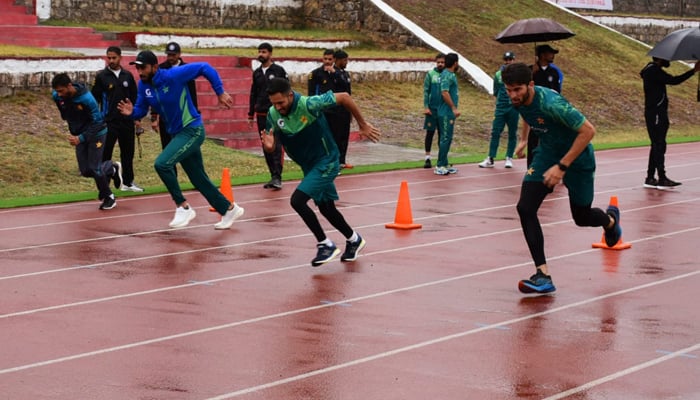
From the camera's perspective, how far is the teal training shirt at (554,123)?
962 cm

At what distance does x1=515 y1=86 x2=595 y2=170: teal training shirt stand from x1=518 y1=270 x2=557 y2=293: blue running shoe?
93cm

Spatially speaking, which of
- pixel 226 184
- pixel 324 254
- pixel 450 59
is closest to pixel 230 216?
pixel 226 184

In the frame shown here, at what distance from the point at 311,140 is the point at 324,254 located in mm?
1028

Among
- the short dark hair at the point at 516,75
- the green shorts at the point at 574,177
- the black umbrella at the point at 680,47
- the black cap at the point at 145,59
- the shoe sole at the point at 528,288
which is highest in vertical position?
the short dark hair at the point at 516,75

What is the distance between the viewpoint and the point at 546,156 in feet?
32.8

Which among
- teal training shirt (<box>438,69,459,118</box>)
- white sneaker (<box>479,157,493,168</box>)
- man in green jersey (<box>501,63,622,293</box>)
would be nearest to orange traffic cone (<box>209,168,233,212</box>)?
teal training shirt (<box>438,69,459,118</box>)

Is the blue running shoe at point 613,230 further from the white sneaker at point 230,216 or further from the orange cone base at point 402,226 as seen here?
the white sneaker at point 230,216

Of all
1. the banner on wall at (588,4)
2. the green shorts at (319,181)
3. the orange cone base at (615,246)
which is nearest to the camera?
the green shorts at (319,181)

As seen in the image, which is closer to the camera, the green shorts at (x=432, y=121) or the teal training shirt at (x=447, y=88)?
the teal training shirt at (x=447, y=88)

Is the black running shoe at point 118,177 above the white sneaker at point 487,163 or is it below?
above

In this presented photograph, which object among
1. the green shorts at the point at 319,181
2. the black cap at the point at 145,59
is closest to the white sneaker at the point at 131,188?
the black cap at the point at 145,59

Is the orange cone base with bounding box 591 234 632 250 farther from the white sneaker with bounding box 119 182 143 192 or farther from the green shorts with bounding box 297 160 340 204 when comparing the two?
the white sneaker with bounding box 119 182 143 192

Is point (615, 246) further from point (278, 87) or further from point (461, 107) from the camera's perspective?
point (461, 107)

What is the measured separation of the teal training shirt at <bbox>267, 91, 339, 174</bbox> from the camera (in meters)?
11.0
